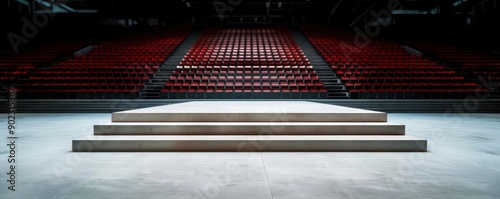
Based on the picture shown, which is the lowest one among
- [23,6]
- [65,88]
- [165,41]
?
[65,88]

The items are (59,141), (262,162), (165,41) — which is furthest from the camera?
(165,41)

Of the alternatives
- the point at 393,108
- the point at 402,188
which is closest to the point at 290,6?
the point at 393,108

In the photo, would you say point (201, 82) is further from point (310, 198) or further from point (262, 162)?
point (310, 198)

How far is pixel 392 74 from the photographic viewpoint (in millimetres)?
10070

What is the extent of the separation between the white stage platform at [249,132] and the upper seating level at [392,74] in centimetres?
554

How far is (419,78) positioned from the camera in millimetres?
9742

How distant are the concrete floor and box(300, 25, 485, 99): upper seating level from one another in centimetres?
584

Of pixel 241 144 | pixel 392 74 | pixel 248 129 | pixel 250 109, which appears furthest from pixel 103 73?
pixel 392 74

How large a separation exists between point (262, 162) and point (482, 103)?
320 inches

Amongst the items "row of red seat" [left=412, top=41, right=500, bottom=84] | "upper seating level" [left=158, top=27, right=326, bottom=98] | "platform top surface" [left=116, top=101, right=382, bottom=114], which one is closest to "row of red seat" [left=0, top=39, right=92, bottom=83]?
"upper seating level" [left=158, top=27, right=326, bottom=98]

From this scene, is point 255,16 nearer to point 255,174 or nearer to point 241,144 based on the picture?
point 241,144

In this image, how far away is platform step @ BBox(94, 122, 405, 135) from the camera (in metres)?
3.75

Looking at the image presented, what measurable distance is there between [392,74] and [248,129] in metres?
7.72

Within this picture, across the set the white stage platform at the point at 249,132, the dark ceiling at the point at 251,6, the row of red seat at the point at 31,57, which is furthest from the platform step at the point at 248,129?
the dark ceiling at the point at 251,6
